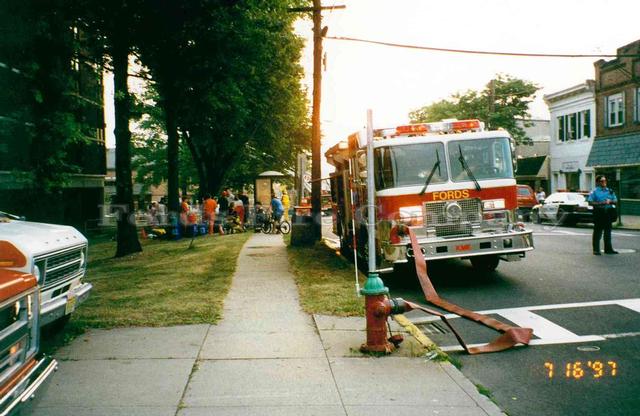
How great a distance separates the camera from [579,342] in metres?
6.45

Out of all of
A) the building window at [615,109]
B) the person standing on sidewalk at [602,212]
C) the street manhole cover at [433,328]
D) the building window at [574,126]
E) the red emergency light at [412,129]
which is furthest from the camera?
the building window at [574,126]

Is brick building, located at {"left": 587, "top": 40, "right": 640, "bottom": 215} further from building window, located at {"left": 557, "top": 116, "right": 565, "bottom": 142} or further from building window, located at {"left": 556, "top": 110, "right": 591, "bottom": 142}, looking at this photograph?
building window, located at {"left": 557, "top": 116, "right": 565, "bottom": 142}

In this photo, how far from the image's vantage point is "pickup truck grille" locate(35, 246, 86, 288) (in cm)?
572

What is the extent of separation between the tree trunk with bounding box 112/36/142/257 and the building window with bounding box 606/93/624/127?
26.4m

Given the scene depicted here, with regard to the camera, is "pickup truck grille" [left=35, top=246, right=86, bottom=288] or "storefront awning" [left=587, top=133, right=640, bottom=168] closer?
"pickup truck grille" [left=35, top=246, right=86, bottom=288]

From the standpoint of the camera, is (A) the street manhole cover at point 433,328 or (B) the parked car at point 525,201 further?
(B) the parked car at point 525,201

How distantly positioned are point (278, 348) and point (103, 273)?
7.84 meters

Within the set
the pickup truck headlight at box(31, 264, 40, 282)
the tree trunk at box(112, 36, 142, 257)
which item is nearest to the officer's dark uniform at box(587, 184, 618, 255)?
the tree trunk at box(112, 36, 142, 257)

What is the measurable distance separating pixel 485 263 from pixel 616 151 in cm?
2304

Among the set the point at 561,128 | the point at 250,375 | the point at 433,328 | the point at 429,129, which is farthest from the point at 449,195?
the point at 561,128

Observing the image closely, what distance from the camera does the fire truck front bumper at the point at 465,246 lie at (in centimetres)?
980

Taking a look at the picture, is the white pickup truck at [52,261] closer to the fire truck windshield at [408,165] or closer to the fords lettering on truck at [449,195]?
the fire truck windshield at [408,165]

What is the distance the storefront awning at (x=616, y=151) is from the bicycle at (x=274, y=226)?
58.3 ft

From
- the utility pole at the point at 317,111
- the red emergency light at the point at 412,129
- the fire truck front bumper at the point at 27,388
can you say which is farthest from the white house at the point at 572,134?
the fire truck front bumper at the point at 27,388
